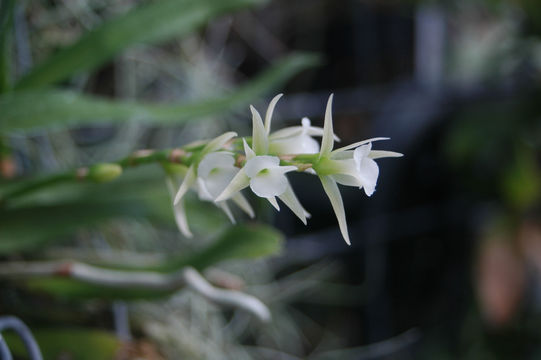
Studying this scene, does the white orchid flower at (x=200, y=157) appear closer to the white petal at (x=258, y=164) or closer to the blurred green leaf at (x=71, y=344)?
the white petal at (x=258, y=164)

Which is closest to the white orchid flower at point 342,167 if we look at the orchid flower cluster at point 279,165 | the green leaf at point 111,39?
the orchid flower cluster at point 279,165

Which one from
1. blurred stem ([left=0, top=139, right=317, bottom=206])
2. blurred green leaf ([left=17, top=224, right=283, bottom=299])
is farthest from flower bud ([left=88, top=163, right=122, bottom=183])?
blurred green leaf ([left=17, top=224, right=283, bottom=299])

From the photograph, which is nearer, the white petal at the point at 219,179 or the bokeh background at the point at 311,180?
the white petal at the point at 219,179

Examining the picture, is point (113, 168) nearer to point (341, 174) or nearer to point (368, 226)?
point (341, 174)

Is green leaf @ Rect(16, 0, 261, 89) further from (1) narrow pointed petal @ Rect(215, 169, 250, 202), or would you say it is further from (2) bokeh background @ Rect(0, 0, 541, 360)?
(1) narrow pointed petal @ Rect(215, 169, 250, 202)

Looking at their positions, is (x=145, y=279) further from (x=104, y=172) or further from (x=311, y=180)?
(x=311, y=180)

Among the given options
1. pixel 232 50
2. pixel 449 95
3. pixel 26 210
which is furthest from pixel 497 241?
pixel 26 210
